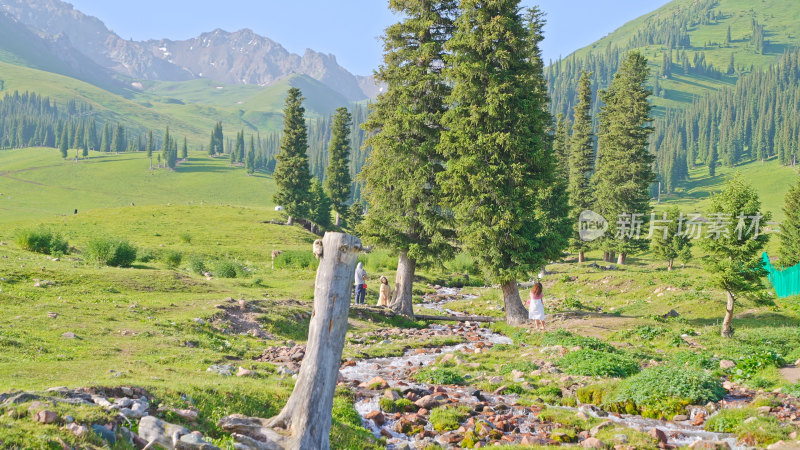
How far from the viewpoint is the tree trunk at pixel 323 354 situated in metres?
8.14

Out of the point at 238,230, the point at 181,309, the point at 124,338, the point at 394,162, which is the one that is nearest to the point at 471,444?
the point at 124,338

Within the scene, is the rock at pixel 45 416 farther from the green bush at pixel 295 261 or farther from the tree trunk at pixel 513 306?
the green bush at pixel 295 261

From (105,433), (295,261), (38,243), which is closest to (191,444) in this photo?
(105,433)

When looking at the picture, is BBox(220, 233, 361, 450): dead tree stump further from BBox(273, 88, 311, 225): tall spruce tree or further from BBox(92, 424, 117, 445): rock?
BBox(273, 88, 311, 225): tall spruce tree

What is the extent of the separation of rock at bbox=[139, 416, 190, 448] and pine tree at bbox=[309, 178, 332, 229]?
2795 inches

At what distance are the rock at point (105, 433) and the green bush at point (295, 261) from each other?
33.6 meters

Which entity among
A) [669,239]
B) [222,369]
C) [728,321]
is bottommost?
[222,369]

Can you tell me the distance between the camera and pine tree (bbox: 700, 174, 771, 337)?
A: 64.5 ft

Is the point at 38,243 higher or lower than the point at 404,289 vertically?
higher

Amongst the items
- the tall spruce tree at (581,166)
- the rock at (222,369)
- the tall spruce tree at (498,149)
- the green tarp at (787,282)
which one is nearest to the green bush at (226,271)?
the tall spruce tree at (498,149)

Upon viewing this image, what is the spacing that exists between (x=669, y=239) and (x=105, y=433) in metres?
62.7

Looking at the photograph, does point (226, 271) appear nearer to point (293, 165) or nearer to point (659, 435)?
point (659, 435)

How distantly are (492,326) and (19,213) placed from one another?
99566 millimetres

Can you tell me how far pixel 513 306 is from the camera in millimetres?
25125
